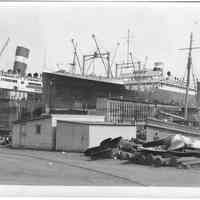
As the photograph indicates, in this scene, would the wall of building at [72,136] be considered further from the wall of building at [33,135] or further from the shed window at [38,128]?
the shed window at [38,128]

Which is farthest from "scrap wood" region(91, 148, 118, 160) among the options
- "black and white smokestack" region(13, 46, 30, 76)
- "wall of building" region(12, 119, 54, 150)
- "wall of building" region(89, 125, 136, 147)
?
"wall of building" region(12, 119, 54, 150)

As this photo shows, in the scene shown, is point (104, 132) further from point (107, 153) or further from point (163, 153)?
point (163, 153)

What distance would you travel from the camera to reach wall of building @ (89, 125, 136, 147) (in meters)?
15.3

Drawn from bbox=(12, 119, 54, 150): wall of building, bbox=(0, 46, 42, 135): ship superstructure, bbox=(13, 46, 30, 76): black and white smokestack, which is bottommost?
bbox=(12, 119, 54, 150): wall of building

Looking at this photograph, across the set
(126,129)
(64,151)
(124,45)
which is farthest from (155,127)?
(124,45)

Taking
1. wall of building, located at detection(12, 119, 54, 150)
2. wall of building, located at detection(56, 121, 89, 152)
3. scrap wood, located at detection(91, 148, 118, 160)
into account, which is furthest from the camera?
wall of building, located at detection(12, 119, 54, 150)

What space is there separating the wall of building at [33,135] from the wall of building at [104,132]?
3052 mm

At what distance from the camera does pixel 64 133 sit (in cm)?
1705

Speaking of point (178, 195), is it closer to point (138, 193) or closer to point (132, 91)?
point (138, 193)

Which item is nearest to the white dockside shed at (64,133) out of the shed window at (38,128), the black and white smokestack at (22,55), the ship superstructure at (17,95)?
the shed window at (38,128)

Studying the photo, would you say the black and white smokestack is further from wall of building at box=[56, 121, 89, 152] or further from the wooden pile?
the wooden pile

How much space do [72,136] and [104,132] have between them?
66.6 inches

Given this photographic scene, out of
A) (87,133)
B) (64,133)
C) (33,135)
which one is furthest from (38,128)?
(87,133)

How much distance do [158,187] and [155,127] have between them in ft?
28.7
